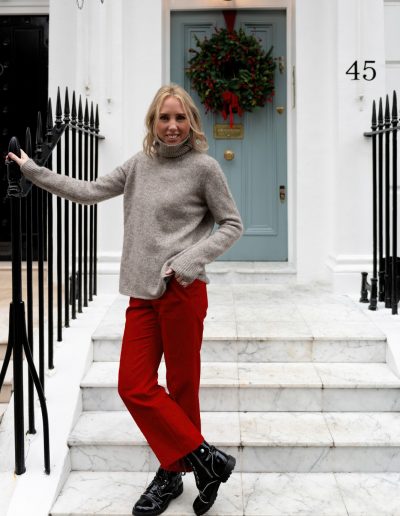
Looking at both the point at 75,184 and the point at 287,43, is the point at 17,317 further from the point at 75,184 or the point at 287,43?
the point at 287,43

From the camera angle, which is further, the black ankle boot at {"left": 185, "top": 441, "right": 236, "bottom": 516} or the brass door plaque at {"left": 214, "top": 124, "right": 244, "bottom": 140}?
the brass door plaque at {"left": 214, "top": 124, "right": 244, "bottom": 140}

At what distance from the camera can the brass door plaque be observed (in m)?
5.71

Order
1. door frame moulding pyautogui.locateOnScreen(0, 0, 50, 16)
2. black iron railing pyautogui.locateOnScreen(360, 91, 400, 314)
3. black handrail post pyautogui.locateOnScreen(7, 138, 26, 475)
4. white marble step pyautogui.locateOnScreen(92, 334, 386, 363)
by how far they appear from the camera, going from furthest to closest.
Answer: door frame moulding pyautogui.locateOnScreen(0, 0, 50, 16) < black iron railing pyautogui.locateOnScreen(360, 91, 400, 314) < white marble step pyautogui.locateOnScreen(92, 334, 386, 363) < black handrail post pyautogui.locateOnScreen(7, 138, 26, 475)

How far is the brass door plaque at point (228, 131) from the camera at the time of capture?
5.71 meters

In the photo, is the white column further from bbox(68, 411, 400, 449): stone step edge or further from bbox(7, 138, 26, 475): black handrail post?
bbox(7, 138, 26, 475): black handrail post

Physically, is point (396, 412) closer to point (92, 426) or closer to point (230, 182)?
point (92, 426)

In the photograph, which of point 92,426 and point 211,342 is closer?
point 92,426

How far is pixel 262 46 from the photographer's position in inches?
223

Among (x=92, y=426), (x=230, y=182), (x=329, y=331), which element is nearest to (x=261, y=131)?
(x=230, y=182)

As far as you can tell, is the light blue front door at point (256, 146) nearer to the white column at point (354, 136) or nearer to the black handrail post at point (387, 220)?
the white column at point (354, 136)

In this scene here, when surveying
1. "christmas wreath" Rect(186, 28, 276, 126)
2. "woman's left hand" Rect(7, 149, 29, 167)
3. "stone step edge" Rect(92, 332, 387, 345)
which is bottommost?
"stone step edge" Rect(92, 332, 387, 345)

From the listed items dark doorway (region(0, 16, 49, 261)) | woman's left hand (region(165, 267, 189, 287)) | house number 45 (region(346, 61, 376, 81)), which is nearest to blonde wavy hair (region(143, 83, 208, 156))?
woman's left hand (region(165, 267, 189, 287))

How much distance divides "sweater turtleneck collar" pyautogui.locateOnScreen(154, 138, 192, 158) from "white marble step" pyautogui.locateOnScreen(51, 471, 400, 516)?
4.65 ft

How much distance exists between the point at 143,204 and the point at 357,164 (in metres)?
2.81
